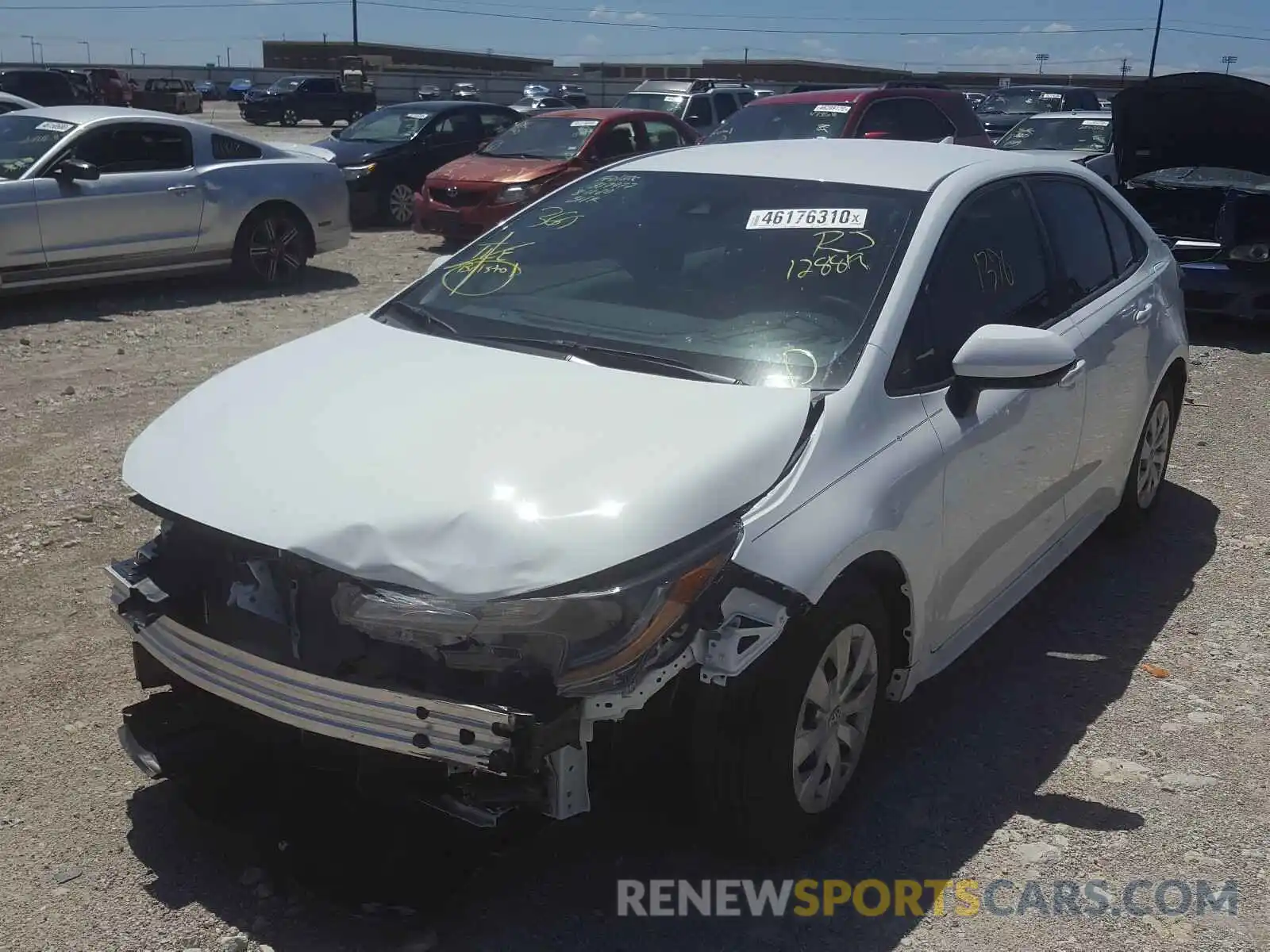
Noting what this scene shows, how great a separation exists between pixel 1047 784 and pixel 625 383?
1.68 m

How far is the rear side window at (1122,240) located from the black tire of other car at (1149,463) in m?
0.56

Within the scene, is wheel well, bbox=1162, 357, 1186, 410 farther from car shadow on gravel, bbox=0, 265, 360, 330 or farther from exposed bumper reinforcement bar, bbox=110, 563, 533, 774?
car shadow on gravel, bbox=0, 265, 360, 330

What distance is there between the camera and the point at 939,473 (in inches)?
132

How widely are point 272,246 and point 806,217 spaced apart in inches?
323

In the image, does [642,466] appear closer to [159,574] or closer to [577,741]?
[577,741]

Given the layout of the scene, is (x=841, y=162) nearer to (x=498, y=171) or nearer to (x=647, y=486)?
(x=647, y=486)

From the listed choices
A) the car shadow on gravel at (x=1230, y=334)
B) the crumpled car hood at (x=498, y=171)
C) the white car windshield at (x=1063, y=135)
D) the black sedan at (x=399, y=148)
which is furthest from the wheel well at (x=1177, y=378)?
the black sedan at (x=399, y=148)

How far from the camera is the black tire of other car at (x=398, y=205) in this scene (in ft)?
50.1

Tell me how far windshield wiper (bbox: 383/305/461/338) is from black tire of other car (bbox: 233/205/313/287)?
7.28 m

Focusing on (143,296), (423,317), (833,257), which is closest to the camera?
(833,257)

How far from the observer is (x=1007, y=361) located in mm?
3373

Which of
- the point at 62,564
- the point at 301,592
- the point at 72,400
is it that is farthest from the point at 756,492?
the point at 72,400

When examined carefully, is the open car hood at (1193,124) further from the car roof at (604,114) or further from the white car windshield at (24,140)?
the white car windshield at (24,140)

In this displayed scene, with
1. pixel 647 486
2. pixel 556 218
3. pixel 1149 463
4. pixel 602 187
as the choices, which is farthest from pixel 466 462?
pixel 1149 463
